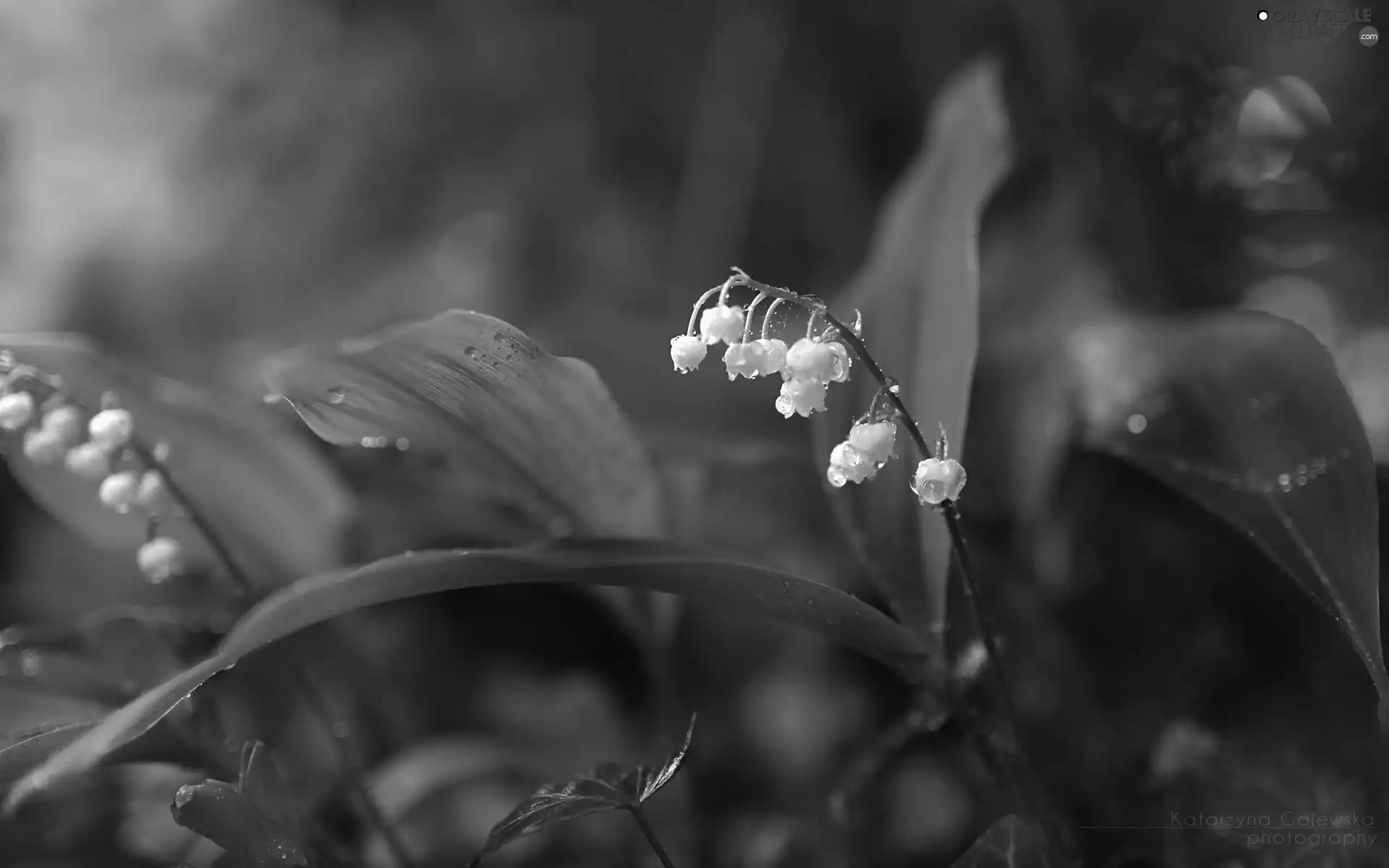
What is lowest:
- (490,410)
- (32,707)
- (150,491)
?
(32,707)

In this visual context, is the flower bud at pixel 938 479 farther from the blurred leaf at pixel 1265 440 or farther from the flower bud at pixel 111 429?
the flower bud at pixel 111 429

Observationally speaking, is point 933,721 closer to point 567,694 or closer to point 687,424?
point 687,424

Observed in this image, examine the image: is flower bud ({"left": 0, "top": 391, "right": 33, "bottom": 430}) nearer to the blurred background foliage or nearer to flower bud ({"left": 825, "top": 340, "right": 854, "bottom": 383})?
the blurred background foliage

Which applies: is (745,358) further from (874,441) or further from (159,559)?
(159,559)

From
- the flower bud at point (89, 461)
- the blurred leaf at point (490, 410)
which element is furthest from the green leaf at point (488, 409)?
the flower bud at point (89, 461)

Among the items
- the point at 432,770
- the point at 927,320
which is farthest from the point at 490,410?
the point at 432,770

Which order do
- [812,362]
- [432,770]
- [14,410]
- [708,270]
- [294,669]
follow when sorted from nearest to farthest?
[812,362], [14,410], [294,669], [432,770], [708,270]

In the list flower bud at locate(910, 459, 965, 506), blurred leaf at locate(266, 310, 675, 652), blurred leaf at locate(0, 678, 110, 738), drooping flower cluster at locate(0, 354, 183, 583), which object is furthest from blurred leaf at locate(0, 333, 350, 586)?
flower bud at locate(910, 459, 965, 506)
